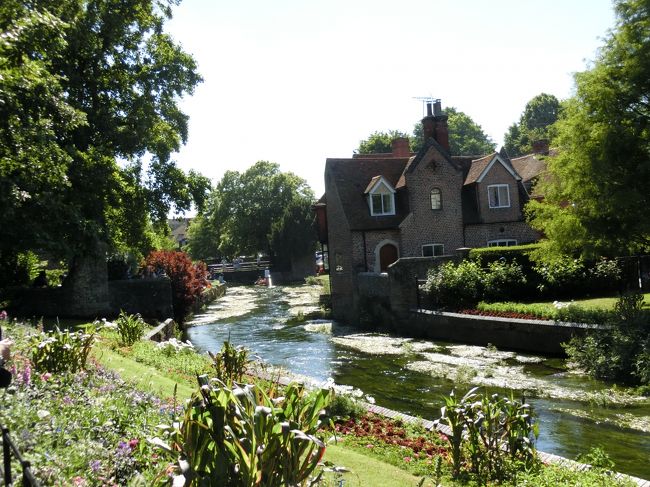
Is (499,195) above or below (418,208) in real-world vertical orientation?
above

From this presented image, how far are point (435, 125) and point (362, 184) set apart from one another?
20.3 ft

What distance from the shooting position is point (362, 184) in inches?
1391

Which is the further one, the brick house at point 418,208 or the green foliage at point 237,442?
the brick house at point 418,208

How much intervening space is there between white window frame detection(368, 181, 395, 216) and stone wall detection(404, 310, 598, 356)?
957cm

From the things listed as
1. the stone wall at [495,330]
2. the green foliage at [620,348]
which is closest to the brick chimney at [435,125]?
the stone wall at [495,330]

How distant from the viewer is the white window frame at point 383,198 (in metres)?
34.2

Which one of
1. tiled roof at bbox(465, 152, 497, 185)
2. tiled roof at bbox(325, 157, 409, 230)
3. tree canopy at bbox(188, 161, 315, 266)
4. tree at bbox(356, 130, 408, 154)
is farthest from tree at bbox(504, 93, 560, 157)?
tiled roof at bbox(325, 157, 409, 230)

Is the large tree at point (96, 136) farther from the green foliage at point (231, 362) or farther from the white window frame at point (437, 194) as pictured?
the white window frame at point (437, 194)

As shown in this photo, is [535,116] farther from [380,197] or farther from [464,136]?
[380,197]

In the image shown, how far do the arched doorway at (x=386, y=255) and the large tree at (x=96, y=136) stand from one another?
1157cm

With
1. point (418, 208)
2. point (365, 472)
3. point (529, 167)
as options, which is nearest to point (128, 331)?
point (365, 472)

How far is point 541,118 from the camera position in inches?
4085

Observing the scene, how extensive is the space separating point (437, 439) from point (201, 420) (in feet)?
17.1

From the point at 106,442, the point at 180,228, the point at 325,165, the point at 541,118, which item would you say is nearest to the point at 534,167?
the point at 325,165
